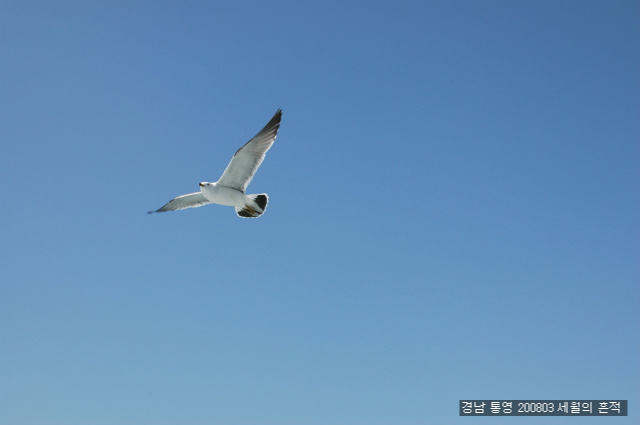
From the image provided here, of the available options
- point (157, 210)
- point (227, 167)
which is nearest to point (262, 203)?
point (227, 167)

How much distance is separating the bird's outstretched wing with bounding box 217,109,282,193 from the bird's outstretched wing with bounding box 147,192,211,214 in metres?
1.51

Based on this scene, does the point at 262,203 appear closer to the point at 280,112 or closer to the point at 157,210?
the point at 280,112

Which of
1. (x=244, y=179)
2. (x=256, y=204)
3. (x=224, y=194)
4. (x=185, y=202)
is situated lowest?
(x=256, y=204)

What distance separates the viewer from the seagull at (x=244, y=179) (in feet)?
55.1

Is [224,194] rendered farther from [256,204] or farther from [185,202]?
[185,202]

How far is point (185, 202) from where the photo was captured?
1881cm

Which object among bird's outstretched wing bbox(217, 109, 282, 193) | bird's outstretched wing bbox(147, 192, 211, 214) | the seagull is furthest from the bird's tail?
bird's outstretched wing bbox(147, 192, 211, 214)

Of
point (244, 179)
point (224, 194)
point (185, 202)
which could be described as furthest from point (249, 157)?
point (185, 202)

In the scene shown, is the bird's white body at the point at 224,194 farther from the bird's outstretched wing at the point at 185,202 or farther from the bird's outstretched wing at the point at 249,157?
the bird's outstretched wing at the point at 185,202

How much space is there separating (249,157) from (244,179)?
1.98ft

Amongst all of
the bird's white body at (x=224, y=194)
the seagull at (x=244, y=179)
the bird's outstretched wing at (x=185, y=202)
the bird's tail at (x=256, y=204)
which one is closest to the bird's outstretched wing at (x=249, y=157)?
the seagull at (x=244, y=179)

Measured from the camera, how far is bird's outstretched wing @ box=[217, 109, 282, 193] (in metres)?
16.8

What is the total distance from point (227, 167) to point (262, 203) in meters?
Answer: 1.17

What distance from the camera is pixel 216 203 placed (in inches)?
713
